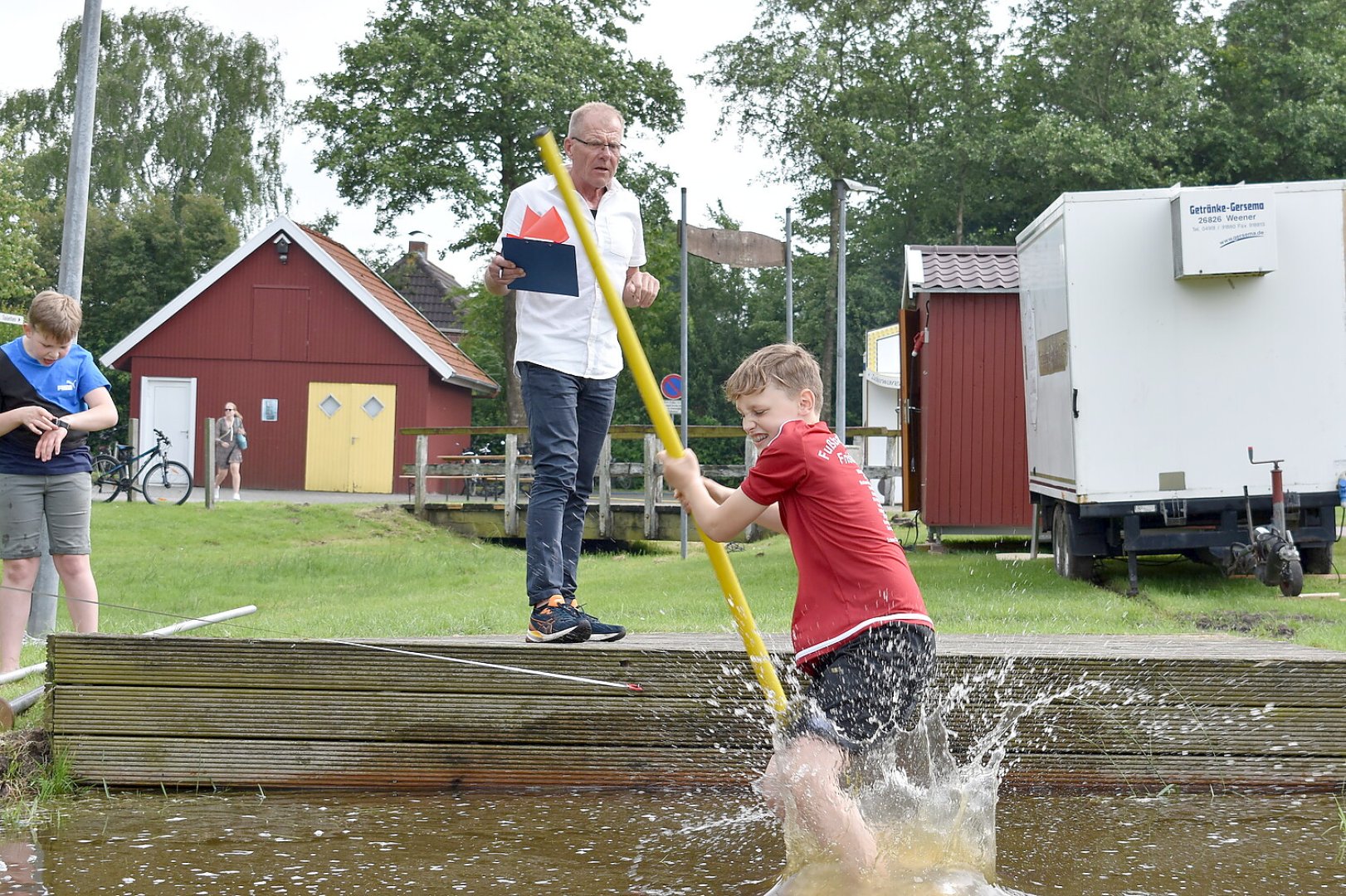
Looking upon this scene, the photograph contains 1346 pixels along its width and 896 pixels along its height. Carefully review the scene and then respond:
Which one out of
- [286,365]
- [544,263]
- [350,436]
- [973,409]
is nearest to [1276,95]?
[350,436]

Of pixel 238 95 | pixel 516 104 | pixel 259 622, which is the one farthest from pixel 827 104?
pixel 259 622

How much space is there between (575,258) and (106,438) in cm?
3497

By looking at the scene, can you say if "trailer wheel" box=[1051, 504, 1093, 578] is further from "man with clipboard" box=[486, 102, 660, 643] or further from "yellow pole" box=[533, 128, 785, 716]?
"yellow pole" box=[533, 128, 785, 716]

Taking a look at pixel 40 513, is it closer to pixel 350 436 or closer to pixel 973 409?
pixel 973 409

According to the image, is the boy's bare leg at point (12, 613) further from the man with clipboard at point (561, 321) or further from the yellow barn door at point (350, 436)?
the yellow barn door at point (350, 436)

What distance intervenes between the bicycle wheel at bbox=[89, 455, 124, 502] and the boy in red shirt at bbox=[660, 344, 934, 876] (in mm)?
19386

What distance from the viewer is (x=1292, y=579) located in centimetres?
946

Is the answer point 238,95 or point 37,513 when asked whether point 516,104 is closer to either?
point 238,95

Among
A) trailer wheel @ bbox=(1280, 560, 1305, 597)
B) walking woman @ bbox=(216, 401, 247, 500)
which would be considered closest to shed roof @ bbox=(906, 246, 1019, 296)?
trailer wheel @ bbox=(1280, 560, 1305, 597)

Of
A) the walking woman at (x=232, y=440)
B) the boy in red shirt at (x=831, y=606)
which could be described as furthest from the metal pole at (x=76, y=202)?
the walking woman at (x=232, y=440)

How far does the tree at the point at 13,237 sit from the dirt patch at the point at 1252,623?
3583cm

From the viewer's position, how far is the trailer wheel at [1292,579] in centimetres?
940

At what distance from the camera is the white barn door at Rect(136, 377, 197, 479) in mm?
32688

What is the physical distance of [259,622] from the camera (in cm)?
888
